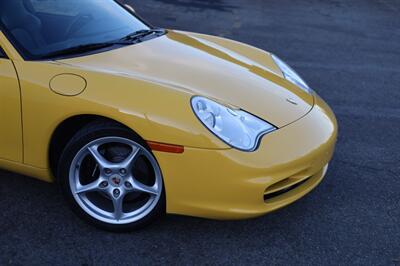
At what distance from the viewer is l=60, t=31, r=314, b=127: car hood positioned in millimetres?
2975

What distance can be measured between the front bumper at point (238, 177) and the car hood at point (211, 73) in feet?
0.79

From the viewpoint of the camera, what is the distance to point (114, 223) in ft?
9.56

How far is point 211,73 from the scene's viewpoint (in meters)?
3.28

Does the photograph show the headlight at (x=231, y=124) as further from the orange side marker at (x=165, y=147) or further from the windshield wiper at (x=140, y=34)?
the windshield wiper at (x=140, y=34)

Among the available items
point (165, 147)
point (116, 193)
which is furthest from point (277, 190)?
point (116, 193)

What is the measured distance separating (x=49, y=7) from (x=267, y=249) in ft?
7.36

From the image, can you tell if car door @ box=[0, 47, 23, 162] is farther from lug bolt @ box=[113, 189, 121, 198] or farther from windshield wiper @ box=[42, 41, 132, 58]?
lug bolt @ box=[113, 189, 121, 198]

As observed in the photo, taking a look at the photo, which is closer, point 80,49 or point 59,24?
A: point 80,49

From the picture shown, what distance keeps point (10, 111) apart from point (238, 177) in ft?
4.45

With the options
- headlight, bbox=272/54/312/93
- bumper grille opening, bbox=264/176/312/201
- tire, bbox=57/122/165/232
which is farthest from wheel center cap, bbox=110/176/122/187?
headlight, bbox=272/54/312/93

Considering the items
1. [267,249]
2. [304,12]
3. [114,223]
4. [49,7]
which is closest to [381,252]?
[267,249]

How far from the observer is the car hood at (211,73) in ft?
9.76

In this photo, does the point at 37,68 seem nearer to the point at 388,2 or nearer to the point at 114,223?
the point at 114,223

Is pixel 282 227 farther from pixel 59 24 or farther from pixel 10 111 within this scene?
pixel 59 24
